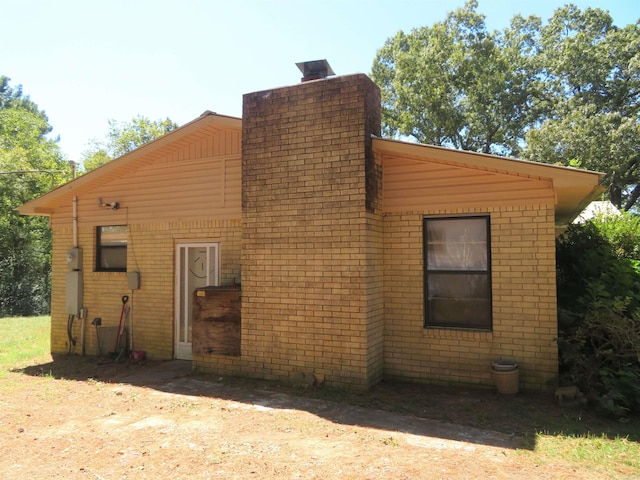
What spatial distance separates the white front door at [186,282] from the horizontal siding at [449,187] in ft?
12.5

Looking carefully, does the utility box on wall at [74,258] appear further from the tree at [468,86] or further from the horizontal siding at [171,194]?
the tree at [468,86]

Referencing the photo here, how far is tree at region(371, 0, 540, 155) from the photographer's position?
26.4 meters

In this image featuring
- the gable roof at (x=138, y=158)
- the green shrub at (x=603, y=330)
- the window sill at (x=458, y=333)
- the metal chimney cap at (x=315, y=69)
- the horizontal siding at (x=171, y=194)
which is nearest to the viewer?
the green shrub at (x=603, y=330)

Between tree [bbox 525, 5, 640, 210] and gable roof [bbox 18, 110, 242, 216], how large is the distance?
16.9 metres

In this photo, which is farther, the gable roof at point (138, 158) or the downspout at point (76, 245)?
the downspout at point (76, 245)

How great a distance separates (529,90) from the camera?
25938 mm

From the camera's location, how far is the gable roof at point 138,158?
8.12 metres

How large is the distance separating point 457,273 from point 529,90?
23.2 m

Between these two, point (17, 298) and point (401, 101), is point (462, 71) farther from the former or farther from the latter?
point (17, 298)

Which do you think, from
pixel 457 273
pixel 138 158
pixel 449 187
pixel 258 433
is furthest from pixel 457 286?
pixel 138 158

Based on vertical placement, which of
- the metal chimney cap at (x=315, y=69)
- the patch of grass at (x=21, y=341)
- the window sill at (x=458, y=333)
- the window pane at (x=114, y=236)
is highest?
the metal chimney cap at (x=315, y=69)

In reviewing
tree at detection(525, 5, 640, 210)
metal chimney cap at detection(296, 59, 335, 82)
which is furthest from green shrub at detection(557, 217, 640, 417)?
tree at detection(525, 5, 640, 210)

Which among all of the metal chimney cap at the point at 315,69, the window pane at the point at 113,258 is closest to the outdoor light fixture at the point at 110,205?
the window pane at the point at 113,258

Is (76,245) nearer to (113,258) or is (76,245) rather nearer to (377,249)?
(113,258)
